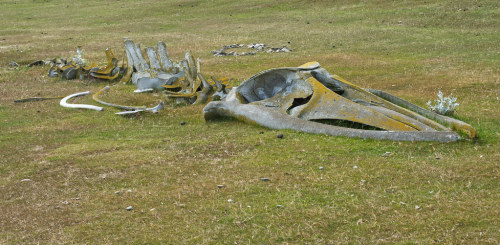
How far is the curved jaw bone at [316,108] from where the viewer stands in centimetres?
760

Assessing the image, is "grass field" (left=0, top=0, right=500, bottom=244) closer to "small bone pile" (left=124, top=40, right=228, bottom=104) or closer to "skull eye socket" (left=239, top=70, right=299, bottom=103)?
"small bone pile" (left=124, top=40, right=228, bottom=104)

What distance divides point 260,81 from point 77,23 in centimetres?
2558

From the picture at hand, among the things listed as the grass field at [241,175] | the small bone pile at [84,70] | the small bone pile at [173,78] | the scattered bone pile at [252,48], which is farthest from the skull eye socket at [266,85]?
the scattered bone pile at [252,48]

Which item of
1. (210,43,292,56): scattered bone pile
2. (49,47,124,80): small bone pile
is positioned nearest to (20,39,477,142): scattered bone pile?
(49,47,124,80): small bone pile

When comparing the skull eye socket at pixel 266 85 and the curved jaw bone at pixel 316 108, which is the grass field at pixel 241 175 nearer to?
the curved jaw bone at pixel 316 108

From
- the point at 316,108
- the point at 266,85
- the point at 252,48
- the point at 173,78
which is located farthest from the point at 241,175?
the point at 252,48

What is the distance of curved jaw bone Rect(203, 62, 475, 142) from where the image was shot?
24.9 ft

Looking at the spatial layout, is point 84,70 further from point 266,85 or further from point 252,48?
point 266,85

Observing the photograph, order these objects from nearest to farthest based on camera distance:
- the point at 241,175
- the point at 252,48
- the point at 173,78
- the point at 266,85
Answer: the point at 241,175, the point at 266,85, the point at 173,78, the point at 252,48

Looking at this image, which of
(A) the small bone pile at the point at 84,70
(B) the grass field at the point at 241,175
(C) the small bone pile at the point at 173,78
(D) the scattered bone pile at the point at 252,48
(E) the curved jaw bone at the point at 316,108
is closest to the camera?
(B) the grass field at the point at 241,175

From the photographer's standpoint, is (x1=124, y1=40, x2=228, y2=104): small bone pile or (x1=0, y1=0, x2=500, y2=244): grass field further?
(x1=124, y1=40, x2=228, y2=104): small bone pile

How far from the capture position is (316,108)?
840 centimetres

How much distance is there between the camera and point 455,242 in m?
4.78

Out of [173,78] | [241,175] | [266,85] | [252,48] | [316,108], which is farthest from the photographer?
[252,48]
